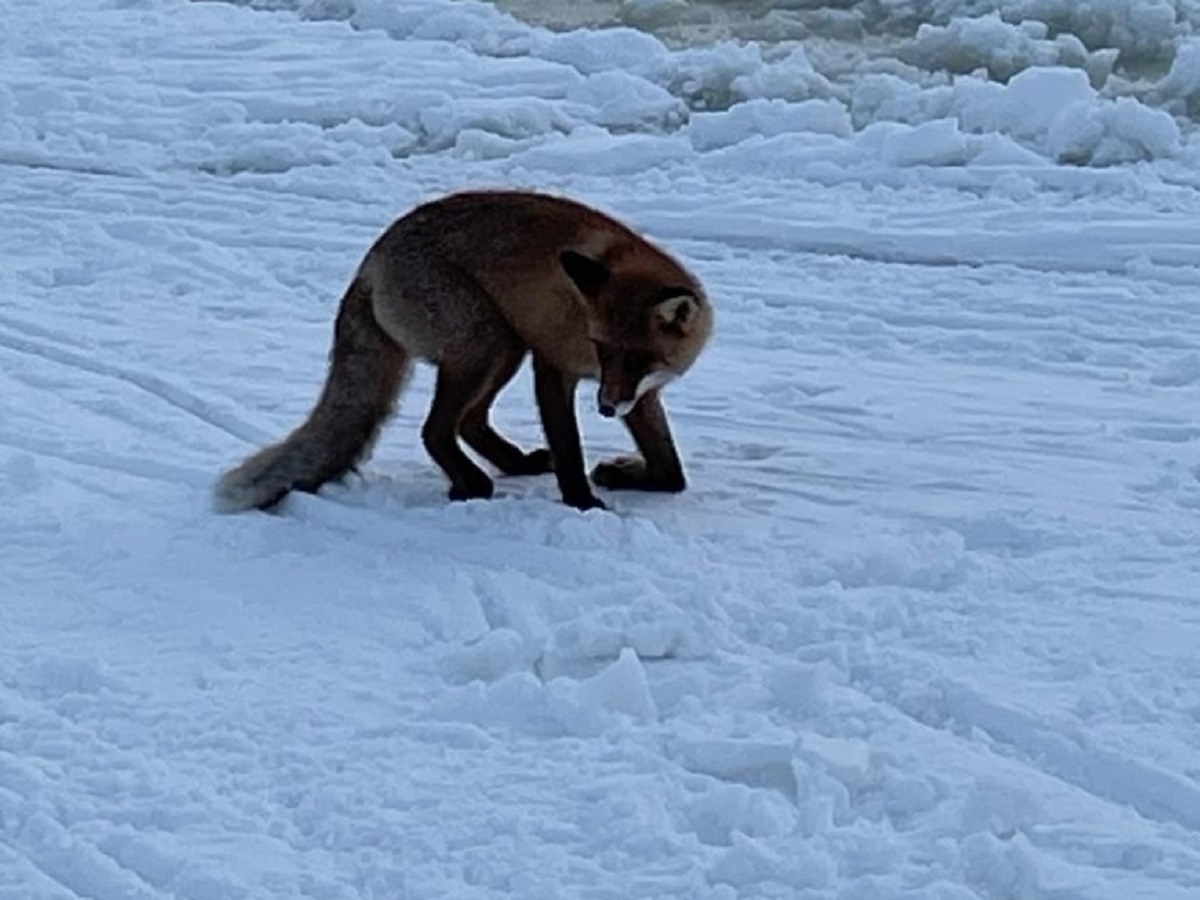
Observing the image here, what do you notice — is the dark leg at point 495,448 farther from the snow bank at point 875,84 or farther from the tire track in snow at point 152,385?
the snow bank at point 875,84

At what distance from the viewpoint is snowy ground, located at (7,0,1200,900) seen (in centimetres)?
459

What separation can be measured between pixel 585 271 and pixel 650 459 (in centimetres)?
75

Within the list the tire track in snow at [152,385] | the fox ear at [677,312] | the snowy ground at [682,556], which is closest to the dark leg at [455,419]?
the snowy ground at [682,556]

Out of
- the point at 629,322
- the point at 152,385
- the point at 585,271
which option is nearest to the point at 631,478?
the point at 629,322

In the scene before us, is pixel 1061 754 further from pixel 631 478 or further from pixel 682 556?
pixel 631 478

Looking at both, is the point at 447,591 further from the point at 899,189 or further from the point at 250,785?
the point at 899,189

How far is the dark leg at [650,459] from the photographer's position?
678cm

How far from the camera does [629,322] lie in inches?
251

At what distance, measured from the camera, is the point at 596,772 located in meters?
4.86

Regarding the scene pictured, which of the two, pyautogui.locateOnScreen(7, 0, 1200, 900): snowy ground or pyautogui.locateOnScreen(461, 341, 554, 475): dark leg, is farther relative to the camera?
pyautogui.locateOnScreen(461, 341, 554, 475): dark leg

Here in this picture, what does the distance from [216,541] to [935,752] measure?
95.9 inches

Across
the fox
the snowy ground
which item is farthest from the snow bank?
the fox

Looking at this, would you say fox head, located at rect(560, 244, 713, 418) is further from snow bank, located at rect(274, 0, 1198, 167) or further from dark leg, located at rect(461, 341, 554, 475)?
snow bank, located at rect(274, 0, 1198, 167)

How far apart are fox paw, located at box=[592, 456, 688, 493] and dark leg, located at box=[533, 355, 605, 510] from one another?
0.85ft
